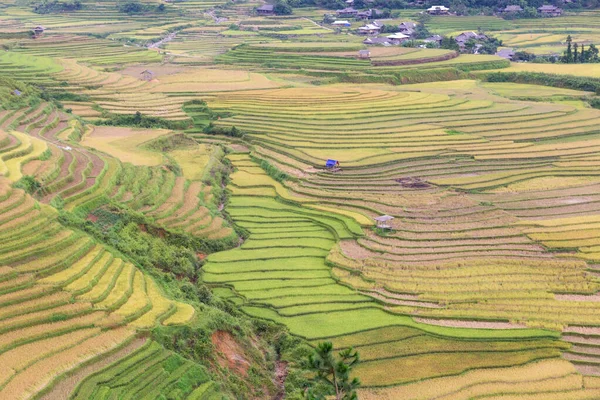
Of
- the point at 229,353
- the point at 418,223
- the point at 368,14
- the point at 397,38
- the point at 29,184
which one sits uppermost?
the point at 368,14

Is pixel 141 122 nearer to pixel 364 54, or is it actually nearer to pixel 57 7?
pixel 364 54

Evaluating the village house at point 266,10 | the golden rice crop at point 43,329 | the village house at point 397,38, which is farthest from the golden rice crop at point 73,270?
the village house at point 266,10

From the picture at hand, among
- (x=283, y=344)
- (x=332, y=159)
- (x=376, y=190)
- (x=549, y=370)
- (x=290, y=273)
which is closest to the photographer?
(x=549, y=370)

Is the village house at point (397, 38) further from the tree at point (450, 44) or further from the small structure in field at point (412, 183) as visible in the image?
the small structure in field at point (412, 183)

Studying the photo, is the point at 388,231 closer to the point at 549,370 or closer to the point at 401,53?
the point at 549,370

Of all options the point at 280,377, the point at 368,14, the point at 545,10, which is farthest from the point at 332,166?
the point at 545,10

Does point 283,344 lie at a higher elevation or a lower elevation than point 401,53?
lower

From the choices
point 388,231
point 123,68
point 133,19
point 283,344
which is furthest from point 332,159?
point 133,19
